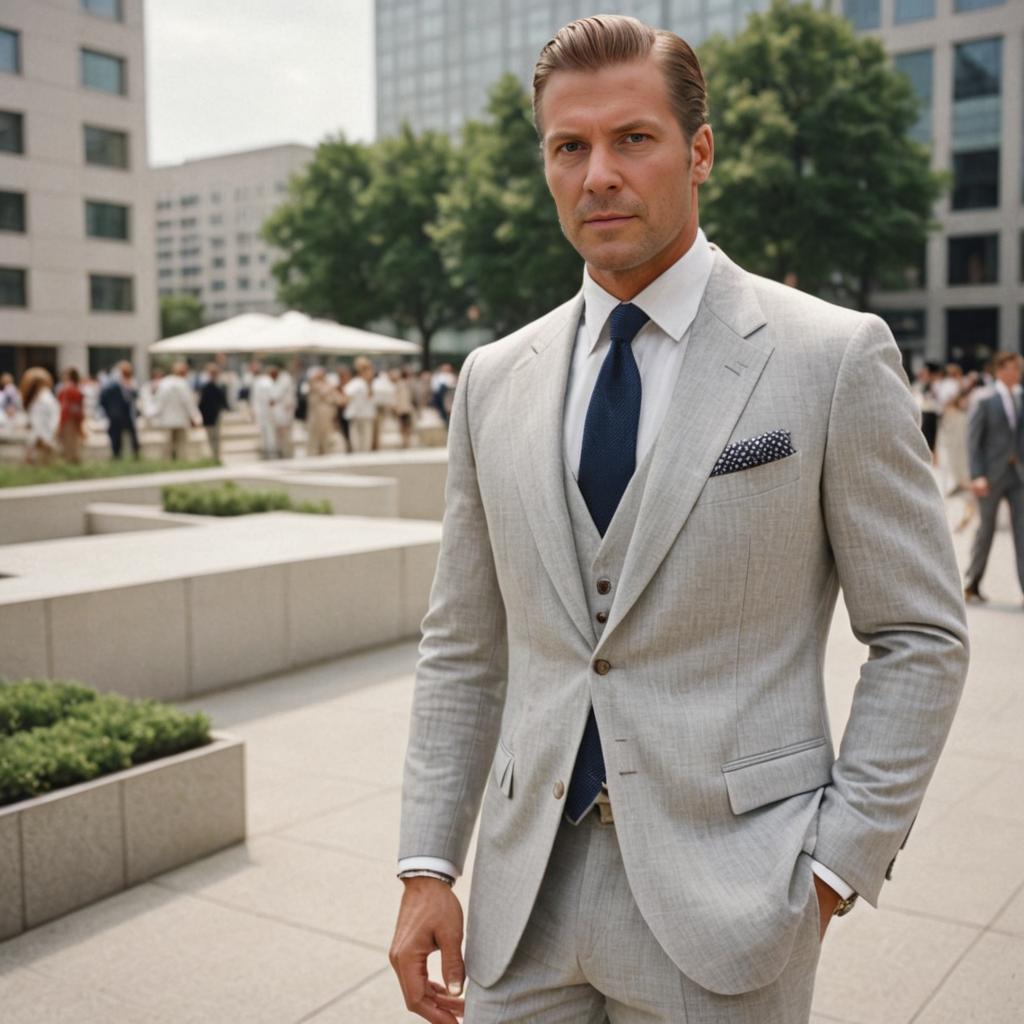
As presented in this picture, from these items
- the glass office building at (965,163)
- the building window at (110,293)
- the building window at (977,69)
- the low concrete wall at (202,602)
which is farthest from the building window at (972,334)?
the low concrete wall at (202,602)

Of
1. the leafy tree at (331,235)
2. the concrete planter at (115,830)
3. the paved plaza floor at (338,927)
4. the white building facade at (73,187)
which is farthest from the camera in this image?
the leafy tree at (331,235)

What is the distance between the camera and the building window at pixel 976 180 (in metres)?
53.5

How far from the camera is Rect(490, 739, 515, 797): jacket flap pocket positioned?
2.07 metres

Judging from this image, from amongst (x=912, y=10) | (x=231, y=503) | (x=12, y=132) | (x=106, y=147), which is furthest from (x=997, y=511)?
(x=106, y=147)

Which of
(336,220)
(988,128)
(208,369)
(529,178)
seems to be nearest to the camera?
(208,369)

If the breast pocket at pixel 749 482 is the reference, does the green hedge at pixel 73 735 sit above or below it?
below

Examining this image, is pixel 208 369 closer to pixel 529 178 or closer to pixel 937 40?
pixel 529 178

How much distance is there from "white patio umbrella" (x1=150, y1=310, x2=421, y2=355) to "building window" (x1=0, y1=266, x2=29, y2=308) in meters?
25.5

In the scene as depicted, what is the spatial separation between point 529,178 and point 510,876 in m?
47.6

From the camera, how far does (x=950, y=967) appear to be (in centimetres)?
414

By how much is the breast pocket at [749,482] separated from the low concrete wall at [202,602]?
607cm

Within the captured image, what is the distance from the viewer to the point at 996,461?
10.8m

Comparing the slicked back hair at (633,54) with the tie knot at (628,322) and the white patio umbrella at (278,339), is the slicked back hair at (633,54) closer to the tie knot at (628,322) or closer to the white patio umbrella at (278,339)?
the tie knot at (628,322)

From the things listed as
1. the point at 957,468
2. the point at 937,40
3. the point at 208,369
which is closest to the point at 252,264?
the point at 937,40
